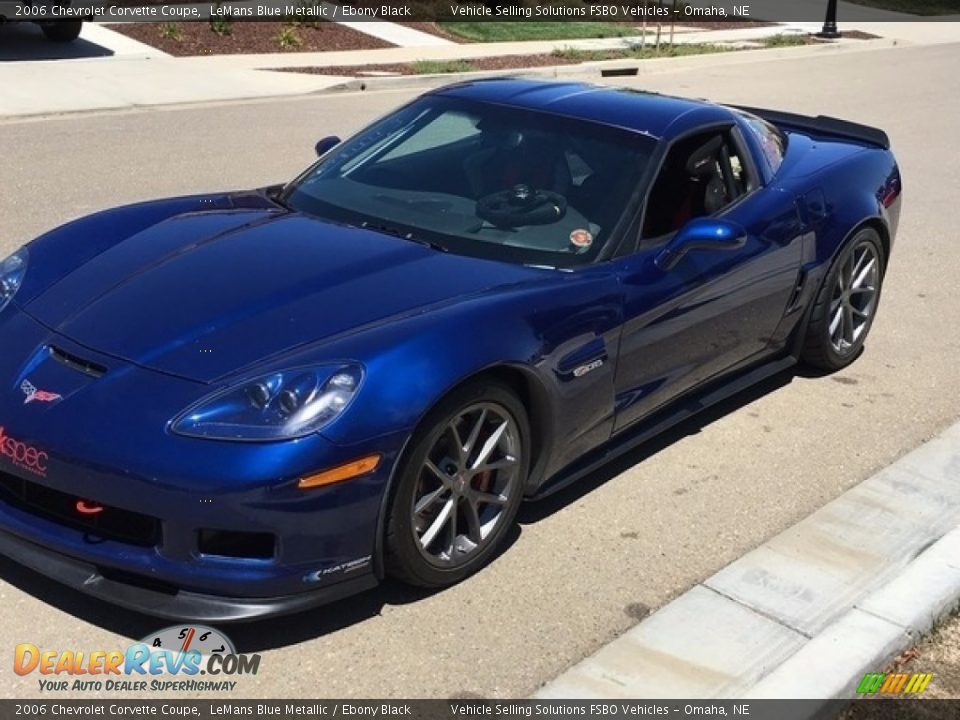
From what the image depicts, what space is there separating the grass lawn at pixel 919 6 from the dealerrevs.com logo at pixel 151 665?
29126 millimetres

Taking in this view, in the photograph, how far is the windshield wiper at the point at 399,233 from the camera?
4559mm

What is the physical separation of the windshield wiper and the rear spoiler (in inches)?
98.0

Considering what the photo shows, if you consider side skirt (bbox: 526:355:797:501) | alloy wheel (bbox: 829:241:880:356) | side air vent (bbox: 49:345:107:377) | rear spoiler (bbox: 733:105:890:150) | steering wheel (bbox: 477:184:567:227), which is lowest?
side skirt (bbox: 526:355:797:501)

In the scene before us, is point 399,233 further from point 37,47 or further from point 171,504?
point 37,47

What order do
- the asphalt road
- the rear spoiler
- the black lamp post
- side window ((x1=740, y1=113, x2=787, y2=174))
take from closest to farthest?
the asphalt road
side window ((x1=740, y1=113, x2=787, y2=174))
the rear spoiler
the black lamp post

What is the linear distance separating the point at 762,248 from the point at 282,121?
8184 millimetres

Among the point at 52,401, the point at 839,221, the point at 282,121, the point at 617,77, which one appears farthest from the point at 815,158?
the point at 617,77

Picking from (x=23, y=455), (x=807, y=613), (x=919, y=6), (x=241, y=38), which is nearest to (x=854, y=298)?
(x=807, y=613)

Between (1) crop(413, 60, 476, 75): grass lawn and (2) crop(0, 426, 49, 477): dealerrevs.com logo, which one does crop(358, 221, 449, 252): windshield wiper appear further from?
(1) crop(413, 60, 476, 75): grass lawn

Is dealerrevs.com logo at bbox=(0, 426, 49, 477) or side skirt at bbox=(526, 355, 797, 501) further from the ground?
dealerrevs.com logo at bbox=(0, 426, 49, 477)

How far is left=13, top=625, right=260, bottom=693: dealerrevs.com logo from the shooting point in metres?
3.50

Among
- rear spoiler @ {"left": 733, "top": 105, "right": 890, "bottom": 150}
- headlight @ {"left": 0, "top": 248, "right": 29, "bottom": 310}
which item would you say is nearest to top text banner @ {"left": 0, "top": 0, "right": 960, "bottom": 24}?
rear spoiler @ {"left": 733, "top": 105, "right": 890, "bottom": 150}

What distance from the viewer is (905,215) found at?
32.3 ft

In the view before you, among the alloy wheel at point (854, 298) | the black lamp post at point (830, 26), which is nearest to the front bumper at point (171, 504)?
the alloy wheel at point (854, 298)
